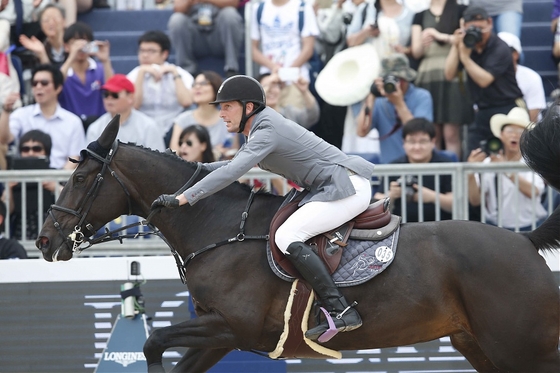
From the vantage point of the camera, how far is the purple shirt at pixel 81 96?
1089cm

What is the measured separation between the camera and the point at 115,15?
1350 centimetres

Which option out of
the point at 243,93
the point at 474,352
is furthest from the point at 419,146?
the point at 243,93

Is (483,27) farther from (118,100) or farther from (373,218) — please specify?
(373,218)

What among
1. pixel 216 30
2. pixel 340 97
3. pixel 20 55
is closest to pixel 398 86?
pixel 340 97

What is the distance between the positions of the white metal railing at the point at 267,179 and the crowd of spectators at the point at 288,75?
514mm

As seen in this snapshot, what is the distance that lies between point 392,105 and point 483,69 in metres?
1.12

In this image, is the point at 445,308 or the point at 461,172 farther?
the point at 461,172

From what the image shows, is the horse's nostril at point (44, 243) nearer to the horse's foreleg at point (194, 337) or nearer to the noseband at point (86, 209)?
Answer: the noseband at point (86, 209)

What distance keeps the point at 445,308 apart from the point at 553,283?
28.3 inches

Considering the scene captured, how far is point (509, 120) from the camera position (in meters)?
9.15

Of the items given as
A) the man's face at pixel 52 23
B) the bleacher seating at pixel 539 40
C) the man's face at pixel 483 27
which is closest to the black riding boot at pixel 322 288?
the man's face at pixel 483 27

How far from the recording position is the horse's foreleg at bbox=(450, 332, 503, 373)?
21.2 feet

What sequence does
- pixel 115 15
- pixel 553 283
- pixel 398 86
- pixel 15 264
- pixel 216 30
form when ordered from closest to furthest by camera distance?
pixel 553 283, pixel 15 264, pixel 398 86, pixel 216 30, pixel 115 15

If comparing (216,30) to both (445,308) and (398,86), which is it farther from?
(445,308)
